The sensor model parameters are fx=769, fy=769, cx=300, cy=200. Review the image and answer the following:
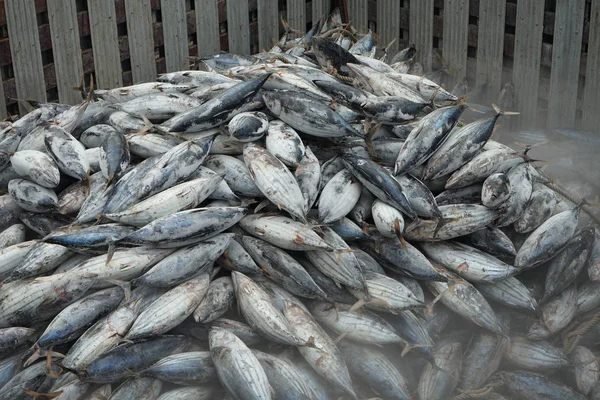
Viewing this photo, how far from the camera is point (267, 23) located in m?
5.48

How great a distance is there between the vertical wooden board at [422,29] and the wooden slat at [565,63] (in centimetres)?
96

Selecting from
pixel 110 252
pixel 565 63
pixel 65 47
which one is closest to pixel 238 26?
pixel 65 47

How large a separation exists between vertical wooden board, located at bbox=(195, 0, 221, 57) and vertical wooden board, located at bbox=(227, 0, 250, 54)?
0.35ft

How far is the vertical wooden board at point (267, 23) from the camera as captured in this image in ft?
17.8

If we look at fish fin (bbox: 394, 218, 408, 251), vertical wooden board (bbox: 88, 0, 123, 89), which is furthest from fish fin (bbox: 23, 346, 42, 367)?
vertical wooden board (bbox: 88, 0, 123, 89)

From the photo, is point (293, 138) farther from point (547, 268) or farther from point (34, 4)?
point (34, 4)

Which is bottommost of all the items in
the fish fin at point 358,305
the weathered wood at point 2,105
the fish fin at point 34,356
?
the fish fin at point 34,356

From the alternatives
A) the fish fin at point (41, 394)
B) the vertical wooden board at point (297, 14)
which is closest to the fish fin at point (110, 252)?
the fish fin at point (41, 394)

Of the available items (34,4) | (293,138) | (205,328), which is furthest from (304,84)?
(34,4)

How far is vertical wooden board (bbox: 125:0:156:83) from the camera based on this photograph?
15.6 ft

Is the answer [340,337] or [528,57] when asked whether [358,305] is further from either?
[528,57]

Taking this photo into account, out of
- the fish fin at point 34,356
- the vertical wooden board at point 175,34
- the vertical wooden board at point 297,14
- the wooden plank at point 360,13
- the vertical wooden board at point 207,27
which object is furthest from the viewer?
the wooden plank at point 360,13

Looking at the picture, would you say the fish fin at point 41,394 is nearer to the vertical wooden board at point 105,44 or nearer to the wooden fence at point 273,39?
the wooden fence at point 273,39

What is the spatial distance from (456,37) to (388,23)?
59 cm
